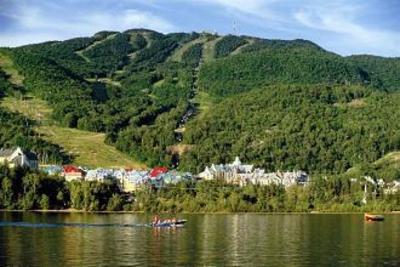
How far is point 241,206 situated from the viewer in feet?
547

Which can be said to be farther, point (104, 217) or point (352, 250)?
point (104, 217)

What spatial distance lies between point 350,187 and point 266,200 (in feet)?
91.0

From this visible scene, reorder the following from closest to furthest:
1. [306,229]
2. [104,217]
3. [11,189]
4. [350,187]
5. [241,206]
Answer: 1. [306,229]
2. [104,217]
3. [11,189]
4. [241,206]
5. [350,187]

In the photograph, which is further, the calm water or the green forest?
the green forest

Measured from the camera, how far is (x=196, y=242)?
96.2 m

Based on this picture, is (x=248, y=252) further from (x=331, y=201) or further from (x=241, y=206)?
(x=331, y=201)

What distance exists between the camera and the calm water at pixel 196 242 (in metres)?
78.3

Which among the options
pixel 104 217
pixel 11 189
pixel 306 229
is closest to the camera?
pixel 306 229

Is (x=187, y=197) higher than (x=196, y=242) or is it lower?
higher

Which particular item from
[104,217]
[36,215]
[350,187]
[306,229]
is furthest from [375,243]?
[350,187]

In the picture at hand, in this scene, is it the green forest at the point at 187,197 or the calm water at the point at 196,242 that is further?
the green forest at the point at 187,197

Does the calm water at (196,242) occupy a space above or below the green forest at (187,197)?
below

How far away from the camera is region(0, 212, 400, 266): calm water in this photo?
78.3 meters

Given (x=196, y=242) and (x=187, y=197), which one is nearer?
(x=196, y=242)
